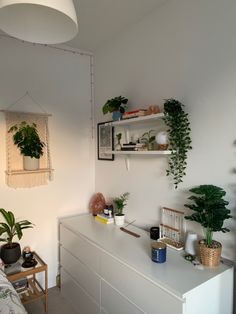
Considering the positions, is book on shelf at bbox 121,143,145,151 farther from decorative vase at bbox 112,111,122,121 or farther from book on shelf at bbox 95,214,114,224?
book on shelf at bbox 95,214,114,224

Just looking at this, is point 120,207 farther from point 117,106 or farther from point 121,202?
point 117,106

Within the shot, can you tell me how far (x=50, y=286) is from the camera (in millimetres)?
2510

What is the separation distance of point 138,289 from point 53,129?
173 centimetres

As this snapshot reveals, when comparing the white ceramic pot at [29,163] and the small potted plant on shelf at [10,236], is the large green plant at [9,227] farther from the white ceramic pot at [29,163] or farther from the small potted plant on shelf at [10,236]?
the white ceramic pot at [29,163]

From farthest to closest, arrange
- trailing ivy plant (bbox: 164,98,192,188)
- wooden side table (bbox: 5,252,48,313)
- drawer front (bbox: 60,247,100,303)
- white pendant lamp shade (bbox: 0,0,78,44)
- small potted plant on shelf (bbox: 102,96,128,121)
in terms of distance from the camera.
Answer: small potted plant on shelf (bbox: 102,96,128,121), wooden side table (bbox: 5,252,48,313), drawer front (bbox: 60,247,100,303), trailing ivy plant (bbox: 164,98,192,188), white pendant lamp shade (bbox: 0,0,78,44)

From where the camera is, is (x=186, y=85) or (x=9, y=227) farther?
(x=9, y=227)

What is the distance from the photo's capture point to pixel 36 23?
107 centimetres

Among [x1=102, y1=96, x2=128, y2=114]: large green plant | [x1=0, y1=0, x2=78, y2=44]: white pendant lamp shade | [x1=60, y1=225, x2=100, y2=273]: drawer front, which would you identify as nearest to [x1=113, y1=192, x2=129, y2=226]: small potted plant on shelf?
[x1=60, y1=225, x2=100, y2=273]: drawer front

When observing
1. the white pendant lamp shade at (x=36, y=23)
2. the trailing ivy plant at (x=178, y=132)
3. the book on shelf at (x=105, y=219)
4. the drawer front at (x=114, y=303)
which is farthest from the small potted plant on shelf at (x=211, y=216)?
the white pendant lamp shade at (x=36, y=23)

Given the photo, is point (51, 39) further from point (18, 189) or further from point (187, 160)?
point (18, 189)

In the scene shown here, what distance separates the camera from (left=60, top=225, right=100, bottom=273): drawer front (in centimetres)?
186

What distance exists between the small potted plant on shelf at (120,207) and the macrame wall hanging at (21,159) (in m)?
0.77

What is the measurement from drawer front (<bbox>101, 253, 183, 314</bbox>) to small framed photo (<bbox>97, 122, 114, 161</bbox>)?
3.67 feet

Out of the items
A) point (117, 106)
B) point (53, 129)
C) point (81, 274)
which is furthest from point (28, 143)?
point (81, 274)
